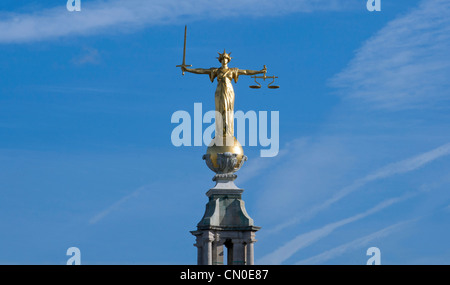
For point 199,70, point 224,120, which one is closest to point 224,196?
point 224,120

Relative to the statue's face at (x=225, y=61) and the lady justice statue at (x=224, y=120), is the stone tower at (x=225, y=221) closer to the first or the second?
the lady justice statue at (x=224, y=120)

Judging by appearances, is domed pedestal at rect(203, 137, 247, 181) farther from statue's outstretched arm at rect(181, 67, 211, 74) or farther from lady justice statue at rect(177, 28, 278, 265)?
statue's outstretched arm at rect(181, 67, 211, 74)

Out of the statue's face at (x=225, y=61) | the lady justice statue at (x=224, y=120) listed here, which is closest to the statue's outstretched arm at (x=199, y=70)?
the lady justice statue at (x=224, y=120)

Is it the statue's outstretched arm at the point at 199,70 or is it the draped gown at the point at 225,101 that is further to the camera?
the statue's outstretched arm at the point at 199,70

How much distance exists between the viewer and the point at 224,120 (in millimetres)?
117375

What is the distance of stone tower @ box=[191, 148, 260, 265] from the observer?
379 ft

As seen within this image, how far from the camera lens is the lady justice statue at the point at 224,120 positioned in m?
117

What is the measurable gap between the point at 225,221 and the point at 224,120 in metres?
6.42

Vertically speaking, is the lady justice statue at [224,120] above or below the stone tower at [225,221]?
above

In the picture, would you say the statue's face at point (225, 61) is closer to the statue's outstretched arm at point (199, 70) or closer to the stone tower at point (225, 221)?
the statue's outstretched arm at point (199, 70)

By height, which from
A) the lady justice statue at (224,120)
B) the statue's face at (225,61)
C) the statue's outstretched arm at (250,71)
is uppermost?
the statue's face at (225,61)
